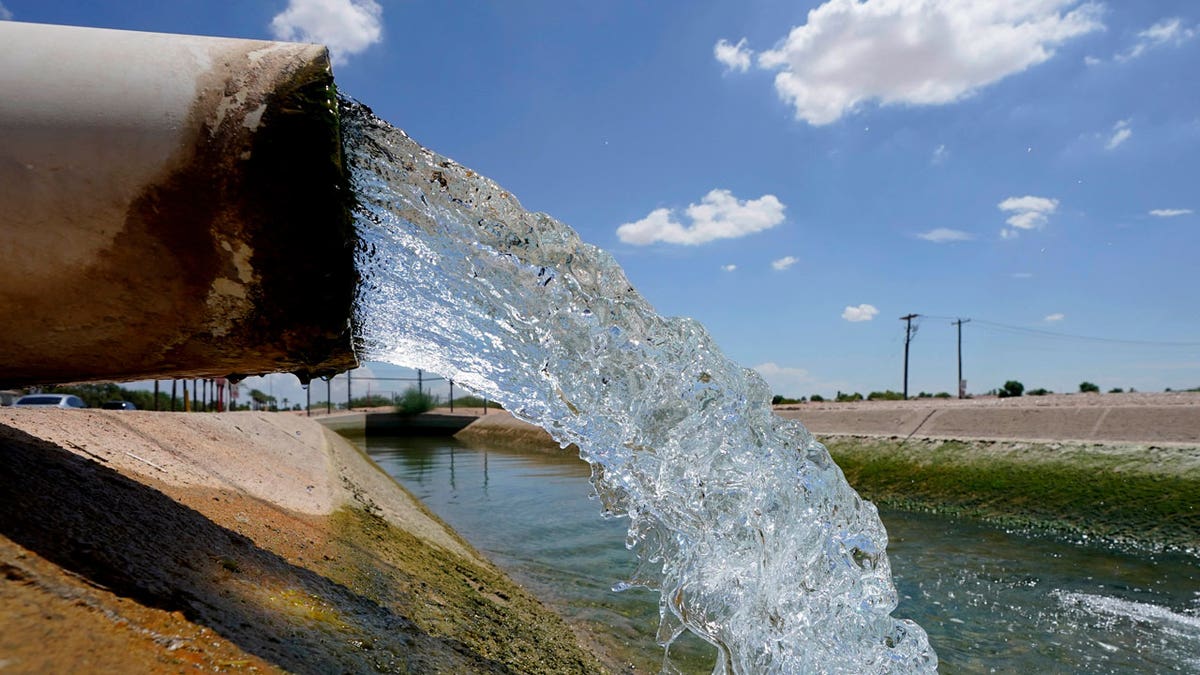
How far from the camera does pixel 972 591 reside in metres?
7.18

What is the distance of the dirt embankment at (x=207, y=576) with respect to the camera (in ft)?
6.26

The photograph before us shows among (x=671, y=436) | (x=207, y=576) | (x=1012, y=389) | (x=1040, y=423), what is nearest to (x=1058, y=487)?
(x=1040, y=423)

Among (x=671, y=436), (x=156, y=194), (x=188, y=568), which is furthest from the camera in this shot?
(x=671, y=436)

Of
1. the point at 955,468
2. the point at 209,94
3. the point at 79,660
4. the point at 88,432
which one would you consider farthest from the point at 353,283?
the point at 955,468

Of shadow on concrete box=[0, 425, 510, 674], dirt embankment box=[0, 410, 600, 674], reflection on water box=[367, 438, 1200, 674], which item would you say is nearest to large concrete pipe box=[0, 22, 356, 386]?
shadow on concrete box=[0, 425, 510, 674]

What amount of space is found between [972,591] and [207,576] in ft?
23.5

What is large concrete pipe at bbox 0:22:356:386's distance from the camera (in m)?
2.24

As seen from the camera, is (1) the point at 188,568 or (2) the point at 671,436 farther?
(2) the point at 671,436

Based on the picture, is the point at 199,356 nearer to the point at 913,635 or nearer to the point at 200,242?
the point at 200,242

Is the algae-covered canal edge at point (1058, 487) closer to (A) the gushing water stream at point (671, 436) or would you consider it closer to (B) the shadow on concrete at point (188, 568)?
(A) the gushing water stream at point (671, 436)

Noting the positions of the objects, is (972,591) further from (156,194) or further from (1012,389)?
(1012,389)

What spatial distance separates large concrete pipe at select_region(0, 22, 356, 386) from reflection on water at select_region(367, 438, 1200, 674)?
3.62 metres

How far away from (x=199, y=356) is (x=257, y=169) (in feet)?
2.86

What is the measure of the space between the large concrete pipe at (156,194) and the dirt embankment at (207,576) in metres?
0.68
